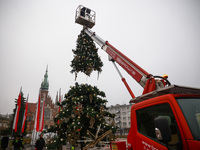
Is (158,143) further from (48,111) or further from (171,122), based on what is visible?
(48,111)

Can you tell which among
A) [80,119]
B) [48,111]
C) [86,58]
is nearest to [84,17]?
[86,58]

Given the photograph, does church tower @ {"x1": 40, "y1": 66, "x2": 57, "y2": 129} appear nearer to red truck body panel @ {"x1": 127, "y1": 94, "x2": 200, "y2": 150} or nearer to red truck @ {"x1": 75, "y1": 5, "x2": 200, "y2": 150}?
red truck body panel @ {"x1": 127, "y1": 94, "x2": 200, "y2": 150}

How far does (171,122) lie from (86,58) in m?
10.4

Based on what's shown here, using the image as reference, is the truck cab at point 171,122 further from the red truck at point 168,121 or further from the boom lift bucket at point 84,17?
the boom lift bucket at point 84,17

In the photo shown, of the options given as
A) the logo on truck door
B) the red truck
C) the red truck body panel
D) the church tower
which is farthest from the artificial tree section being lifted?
the church tower

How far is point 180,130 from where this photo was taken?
7.05 feet

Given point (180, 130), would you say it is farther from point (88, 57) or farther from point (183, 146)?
point (88, 57)

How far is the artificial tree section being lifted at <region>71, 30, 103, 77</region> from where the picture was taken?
11897 millimetres

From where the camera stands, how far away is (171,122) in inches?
93.0

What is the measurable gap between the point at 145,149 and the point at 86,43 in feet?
36.4

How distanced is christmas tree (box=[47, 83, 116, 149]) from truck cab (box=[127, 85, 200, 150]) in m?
5.95

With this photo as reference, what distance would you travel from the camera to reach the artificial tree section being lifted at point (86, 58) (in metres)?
11.9

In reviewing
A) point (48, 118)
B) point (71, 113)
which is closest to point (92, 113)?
point (71, 113)

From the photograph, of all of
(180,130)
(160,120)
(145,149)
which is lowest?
(145,149)
